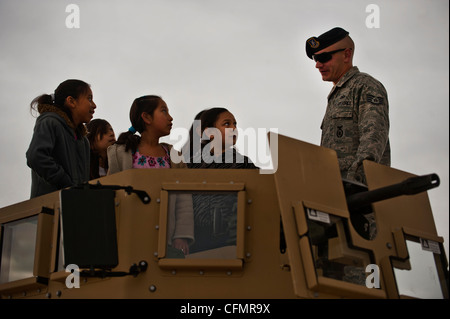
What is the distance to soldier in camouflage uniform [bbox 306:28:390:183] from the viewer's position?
6254mm

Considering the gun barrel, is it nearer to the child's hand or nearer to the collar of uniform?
the child's hand

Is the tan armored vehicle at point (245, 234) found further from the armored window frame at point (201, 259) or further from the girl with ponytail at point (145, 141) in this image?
the girl with ponytail at point (145, 141)

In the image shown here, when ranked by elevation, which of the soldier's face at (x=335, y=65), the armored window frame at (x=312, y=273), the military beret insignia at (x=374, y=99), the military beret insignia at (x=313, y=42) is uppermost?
the military beret insignia at (x=313, y=42)

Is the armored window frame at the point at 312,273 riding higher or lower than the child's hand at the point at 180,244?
lower

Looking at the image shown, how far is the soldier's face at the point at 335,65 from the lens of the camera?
23.8 ft

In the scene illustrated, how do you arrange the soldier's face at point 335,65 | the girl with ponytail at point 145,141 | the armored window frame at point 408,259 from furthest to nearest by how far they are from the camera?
the soldier's face at point 335,65 → the girl with ponytail at point 145,141 → the armored window frame at point 408,259

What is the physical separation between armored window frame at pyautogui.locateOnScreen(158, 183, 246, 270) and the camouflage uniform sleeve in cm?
143

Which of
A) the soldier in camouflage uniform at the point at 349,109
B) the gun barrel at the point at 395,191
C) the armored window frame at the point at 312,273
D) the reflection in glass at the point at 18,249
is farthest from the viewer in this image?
the soldier in camouflage uniform at the point at 349,109

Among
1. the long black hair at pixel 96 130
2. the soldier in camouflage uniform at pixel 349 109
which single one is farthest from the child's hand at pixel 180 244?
the long black hair at pixel 96 130

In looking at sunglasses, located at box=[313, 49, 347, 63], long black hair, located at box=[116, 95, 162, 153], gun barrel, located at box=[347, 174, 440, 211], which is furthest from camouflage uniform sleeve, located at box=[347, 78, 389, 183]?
long black hair, located at box=[116, 95, 162, 153]

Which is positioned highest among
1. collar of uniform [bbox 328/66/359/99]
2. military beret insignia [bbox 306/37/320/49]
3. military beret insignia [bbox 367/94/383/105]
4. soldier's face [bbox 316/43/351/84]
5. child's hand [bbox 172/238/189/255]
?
military beret insignia [bbox 306/37/320/49]

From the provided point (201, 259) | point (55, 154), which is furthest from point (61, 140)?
point (201, 259)

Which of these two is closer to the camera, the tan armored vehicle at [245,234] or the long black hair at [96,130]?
the tan armored vehicle at [245,234]

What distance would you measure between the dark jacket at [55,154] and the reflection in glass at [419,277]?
278cm
